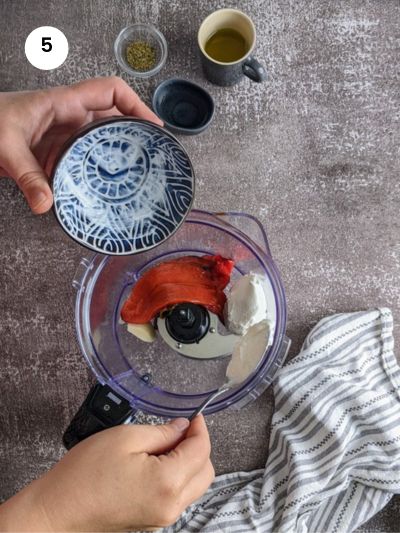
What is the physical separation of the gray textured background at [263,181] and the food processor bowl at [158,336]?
0.16 ft

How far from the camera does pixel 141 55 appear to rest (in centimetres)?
105

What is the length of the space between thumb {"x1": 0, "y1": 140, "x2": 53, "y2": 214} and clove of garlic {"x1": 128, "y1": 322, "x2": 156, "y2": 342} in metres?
0.26

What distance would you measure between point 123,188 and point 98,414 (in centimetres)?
32

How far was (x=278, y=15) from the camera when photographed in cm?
109

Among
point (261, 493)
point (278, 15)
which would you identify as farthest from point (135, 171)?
point (261, 493)

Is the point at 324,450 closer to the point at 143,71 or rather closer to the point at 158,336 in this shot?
the point at 158,336

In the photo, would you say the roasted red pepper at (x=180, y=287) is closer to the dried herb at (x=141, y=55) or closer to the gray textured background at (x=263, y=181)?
the gray textured background at (x=263, y=181)

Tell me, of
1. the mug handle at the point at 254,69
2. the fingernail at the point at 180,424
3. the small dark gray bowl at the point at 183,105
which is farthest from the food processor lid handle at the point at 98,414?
the mug handle at the point at 254,69

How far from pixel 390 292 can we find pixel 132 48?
61 cm

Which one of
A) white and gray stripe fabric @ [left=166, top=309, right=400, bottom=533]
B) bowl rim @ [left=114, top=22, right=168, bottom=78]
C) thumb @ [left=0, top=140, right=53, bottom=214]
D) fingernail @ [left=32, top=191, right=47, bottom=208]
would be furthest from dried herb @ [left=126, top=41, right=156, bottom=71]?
white and gray stripe fabric @ [left=166, top=309, right=400, bottom=533]

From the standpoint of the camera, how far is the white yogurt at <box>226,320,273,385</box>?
0.94 m

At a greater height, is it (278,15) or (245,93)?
(278,15)

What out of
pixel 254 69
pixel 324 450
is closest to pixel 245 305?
pixel 324 450

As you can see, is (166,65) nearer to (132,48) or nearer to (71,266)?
(132,48)
